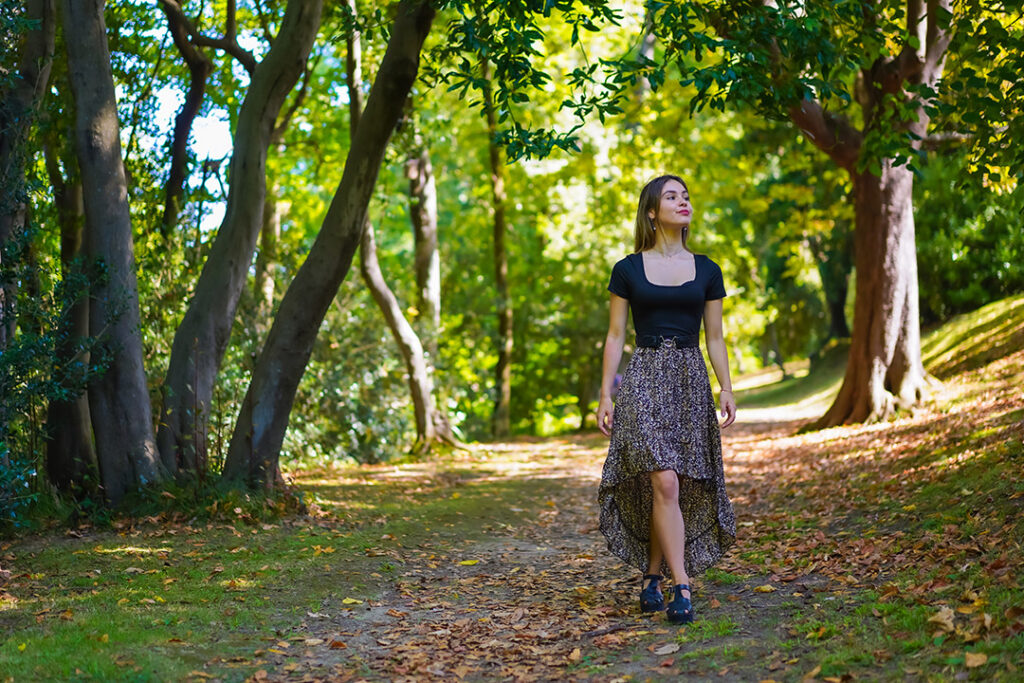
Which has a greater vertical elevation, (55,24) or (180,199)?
(55,24)

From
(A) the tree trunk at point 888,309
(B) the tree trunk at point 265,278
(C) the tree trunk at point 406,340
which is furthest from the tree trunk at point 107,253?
(A) the tree trunk at point 888,309

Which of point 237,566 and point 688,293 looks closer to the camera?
point 688,293

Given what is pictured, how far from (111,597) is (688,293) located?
393 centimetres

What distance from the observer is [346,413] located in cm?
1612

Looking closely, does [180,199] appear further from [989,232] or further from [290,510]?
[989,232]

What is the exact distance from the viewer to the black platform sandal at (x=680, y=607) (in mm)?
5461

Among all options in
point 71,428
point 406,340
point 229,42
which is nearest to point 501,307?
point 406,340

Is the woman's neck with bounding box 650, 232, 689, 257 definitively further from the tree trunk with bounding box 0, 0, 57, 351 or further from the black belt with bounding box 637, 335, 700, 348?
the tree trunk with bounding box 0, 0, 57, 351

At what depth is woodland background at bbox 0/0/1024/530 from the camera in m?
7.69

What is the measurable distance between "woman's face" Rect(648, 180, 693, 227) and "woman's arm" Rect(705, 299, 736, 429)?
506mm

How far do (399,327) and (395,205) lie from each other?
8.14 metres

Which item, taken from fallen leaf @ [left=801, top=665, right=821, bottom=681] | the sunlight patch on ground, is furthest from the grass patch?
the sunlight patch on ground

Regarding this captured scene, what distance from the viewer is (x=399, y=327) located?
15.4 metres

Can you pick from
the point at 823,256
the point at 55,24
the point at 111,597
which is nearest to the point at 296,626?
the point at 111,597
